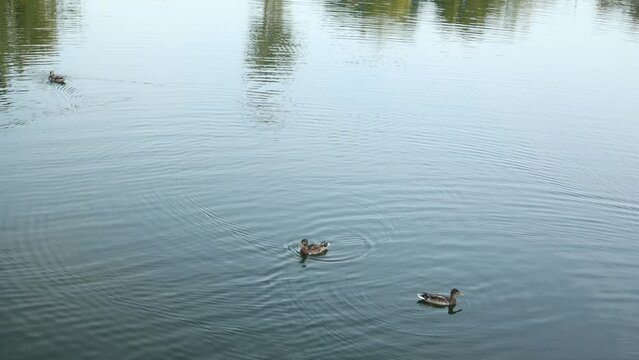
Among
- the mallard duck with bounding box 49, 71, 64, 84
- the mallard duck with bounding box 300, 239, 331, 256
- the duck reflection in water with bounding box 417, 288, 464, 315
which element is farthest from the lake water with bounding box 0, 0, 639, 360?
the mallard duck with bounding box 300, 239, 331, 256

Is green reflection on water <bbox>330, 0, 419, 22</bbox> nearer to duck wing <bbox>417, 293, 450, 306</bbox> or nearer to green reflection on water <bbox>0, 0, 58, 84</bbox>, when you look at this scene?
green reflection on water <bbox>0, 0, 58, 84</bbox>

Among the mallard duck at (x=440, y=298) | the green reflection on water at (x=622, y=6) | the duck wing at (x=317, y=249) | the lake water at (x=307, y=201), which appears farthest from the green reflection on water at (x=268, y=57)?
the green reflection on water at (x=622, y=6)

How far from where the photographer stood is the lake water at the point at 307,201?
1513 centimetres

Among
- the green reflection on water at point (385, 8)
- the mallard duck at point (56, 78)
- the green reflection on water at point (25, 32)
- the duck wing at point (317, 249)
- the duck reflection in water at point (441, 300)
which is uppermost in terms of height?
the green reflection on water at point (385, 8)

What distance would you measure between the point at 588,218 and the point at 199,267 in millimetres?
12134

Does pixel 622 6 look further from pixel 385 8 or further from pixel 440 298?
pixel 440 298

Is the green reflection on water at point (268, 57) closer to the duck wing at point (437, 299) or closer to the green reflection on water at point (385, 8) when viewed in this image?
the green reflection on water at point (385, 8)

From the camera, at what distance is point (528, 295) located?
17.2 m

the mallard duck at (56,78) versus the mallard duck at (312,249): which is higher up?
the mallard duck at (56,78)

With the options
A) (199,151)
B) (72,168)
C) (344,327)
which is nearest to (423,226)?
(344,327)

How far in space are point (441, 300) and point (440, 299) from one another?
0.03m

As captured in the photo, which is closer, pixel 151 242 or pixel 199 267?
pixel 199 267

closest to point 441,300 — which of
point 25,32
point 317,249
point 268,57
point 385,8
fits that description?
point 317,249

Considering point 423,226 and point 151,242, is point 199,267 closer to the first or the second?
point 151,242
